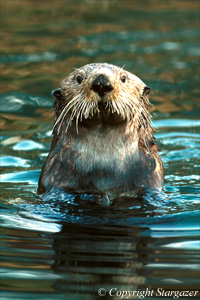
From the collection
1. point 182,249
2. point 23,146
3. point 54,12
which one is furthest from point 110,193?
point 54,12

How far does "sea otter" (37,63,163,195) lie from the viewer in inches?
217

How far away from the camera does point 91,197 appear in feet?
18.2

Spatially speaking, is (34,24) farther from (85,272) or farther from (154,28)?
(85,272)

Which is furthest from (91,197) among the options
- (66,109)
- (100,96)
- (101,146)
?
(100,96)

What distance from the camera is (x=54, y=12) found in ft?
50.2

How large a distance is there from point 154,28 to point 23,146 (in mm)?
6495

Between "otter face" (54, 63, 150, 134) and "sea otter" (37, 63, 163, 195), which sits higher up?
"otter face" (54, 63, 150, 134)

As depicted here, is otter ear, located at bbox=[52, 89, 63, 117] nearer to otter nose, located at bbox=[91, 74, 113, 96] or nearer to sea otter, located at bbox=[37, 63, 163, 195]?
sea otter, located at bbox=[37, 63, 163, 195]

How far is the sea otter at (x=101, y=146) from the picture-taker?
18.1ft

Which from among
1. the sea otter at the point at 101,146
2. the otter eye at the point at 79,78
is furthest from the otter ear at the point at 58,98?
the otter eye at the point at 79,78

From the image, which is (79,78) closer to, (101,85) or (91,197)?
(101,85)

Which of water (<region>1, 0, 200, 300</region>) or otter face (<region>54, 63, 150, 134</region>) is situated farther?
otter face (<region>54, 63, 150, 134</region>)

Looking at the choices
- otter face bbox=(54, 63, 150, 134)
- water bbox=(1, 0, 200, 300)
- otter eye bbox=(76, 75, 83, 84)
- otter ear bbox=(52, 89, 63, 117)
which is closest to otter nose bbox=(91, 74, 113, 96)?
otter face bbox=(54, 63, 150, 134)

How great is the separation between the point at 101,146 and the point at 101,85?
747mm
